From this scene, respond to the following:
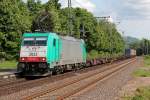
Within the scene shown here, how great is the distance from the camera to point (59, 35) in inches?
1329

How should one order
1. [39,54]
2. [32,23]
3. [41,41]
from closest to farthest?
[39,54] < [41,41] < [32,23]

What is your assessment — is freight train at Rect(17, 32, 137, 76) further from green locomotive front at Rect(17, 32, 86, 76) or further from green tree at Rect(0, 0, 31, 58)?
green tree at Rect(0, 0, 31, 58)

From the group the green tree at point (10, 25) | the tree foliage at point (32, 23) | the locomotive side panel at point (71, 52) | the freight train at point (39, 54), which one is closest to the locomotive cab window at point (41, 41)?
the freight train at point (39, 54)

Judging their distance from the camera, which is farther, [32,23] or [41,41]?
[32,23]

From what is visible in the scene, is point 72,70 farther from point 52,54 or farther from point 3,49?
point 3,49

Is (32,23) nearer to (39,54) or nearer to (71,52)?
(71,52)

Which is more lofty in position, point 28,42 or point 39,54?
point 28,42

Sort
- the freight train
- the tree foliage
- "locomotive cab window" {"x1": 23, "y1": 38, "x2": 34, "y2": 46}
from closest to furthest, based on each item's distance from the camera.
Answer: the freight train, "locomotive cab window" {"x1": 23, "y1": 38, "x2": 34, "y2": 46}, the tree foliage

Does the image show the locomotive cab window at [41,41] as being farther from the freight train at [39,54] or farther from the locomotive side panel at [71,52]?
the locomotive side panel at [71,52]

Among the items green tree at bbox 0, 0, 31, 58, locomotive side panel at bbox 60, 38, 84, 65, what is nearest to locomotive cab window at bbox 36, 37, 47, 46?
locomotive side panel at bbox 60, 38, 84, 65

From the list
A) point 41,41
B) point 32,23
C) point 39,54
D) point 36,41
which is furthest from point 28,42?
point 32,23

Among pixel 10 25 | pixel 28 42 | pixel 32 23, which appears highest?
pixel 32 23

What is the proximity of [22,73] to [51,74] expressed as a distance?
2249 mm

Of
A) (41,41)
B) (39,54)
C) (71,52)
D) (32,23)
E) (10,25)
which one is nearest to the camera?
Answer: (39,54)
